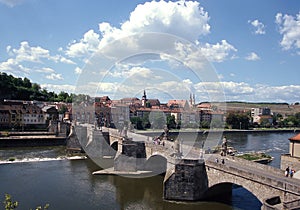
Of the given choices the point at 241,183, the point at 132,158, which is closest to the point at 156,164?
the point at 132,158

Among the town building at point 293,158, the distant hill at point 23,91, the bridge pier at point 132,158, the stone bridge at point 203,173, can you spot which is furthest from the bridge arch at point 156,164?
the distant hill at point 23,91

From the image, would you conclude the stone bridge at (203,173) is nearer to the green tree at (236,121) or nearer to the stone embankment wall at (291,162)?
the stone embankment wall at (291,162)

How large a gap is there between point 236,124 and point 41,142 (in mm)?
73221

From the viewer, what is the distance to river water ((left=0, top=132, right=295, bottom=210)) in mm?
25625

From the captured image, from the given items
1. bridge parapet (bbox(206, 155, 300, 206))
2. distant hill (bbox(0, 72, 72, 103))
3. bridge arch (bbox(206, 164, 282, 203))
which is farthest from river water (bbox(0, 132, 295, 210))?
distant hill (bbox(0, 72, 72, 103))

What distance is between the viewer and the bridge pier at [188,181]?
25531mm

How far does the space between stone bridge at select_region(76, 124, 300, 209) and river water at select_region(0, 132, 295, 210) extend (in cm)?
128

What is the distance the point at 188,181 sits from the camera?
25625 mm

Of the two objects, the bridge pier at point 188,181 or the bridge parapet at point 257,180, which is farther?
the bridge pier at point 188,181

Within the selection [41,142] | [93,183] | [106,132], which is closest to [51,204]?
[93,183]

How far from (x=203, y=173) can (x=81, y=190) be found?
12067 millimetres

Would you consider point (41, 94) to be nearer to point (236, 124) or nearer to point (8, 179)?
point (236, 124)

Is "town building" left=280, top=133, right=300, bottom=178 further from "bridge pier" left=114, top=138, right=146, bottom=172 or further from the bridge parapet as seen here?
"bridge pier" left=114, top=138, right=146, bottom=172

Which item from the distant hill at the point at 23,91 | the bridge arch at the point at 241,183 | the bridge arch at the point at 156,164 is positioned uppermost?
the distant hill at the point at 23,91
